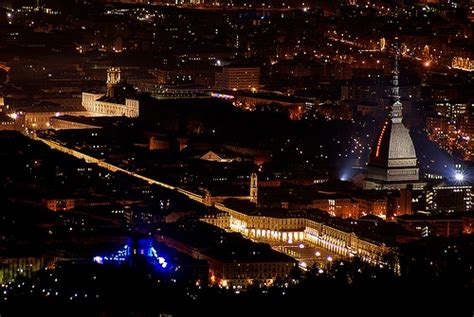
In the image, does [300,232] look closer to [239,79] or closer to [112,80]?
[112,80]

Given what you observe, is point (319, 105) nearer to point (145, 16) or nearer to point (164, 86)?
point (164, 86)

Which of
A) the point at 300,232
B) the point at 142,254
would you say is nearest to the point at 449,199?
the point at 300,232

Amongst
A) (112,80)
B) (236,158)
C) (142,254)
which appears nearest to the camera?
(142,254)

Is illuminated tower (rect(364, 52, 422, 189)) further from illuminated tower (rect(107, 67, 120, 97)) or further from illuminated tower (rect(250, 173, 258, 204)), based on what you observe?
illuminated tower (rect(107, 67, 120, 97))

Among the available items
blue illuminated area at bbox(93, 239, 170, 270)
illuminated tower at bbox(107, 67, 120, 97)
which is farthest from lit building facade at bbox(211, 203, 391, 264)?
illuminated tower at bbox(107, 67, 120, 97)

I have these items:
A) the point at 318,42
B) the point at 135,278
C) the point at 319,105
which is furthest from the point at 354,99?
the point at 135,278
